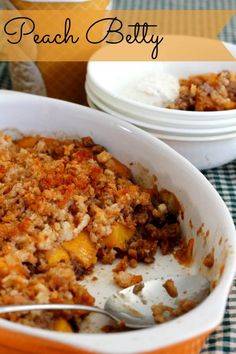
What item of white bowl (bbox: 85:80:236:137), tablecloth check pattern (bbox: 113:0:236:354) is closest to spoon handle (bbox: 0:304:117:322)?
tablecloth check pattern (bbox: 113:0:236:354)

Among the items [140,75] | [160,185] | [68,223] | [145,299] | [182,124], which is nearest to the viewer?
[145,299]

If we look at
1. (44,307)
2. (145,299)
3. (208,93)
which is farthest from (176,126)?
(44,307)

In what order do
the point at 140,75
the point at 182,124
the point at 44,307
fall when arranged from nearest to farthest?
1. the point at 44,307
2. the point at 182,124
3. the point at 140,75

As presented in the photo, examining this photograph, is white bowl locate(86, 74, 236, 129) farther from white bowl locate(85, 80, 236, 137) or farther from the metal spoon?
the metal spoon

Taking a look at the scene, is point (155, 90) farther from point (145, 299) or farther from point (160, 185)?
point (145, 299)

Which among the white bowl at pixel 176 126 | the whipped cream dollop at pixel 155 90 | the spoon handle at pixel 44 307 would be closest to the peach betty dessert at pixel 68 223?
the spoon handle at pixel 44 307

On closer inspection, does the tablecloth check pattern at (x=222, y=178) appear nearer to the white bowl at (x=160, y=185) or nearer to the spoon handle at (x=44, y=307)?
the white bowl at (x=160, y=185)

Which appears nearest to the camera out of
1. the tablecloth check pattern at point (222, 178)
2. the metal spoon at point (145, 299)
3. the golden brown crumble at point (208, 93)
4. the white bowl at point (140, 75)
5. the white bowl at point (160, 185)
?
the white bowl at point (160, 185)
